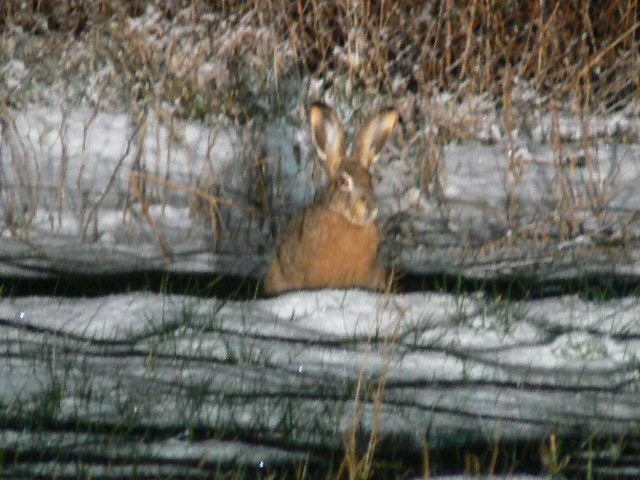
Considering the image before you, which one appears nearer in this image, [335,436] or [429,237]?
[335,436]

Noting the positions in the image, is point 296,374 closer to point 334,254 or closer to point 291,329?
point 291,329

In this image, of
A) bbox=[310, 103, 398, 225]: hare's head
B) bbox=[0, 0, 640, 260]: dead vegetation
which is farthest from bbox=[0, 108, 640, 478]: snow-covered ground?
bbox=[310, 103, 398, 225]: hare's head

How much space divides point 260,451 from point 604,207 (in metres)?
3.64

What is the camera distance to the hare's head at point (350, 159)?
14.6 feet

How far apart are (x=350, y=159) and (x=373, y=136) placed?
5.9 inches

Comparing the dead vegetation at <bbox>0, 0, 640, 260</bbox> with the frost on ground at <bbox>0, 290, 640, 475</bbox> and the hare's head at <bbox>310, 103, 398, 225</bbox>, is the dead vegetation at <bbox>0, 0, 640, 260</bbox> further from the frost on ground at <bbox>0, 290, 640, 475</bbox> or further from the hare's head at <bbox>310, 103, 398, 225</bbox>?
the frost on ground at <bbox>0, 290, 640, 475</bbox>

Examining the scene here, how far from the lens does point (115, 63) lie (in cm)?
714

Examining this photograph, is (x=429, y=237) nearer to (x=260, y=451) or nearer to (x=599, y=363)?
(x=599, y=363)

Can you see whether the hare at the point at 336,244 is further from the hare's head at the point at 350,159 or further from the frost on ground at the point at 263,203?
the frost on ground at the point at 263,203

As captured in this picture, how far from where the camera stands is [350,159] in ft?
15.5

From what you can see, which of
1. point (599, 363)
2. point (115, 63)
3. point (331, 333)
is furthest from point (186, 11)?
point (599, 363)

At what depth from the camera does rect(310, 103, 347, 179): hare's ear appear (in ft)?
15.3

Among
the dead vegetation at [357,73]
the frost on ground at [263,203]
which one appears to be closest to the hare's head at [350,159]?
the frost on ground at [263,203]

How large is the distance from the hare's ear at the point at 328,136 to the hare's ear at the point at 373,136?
75 mm
